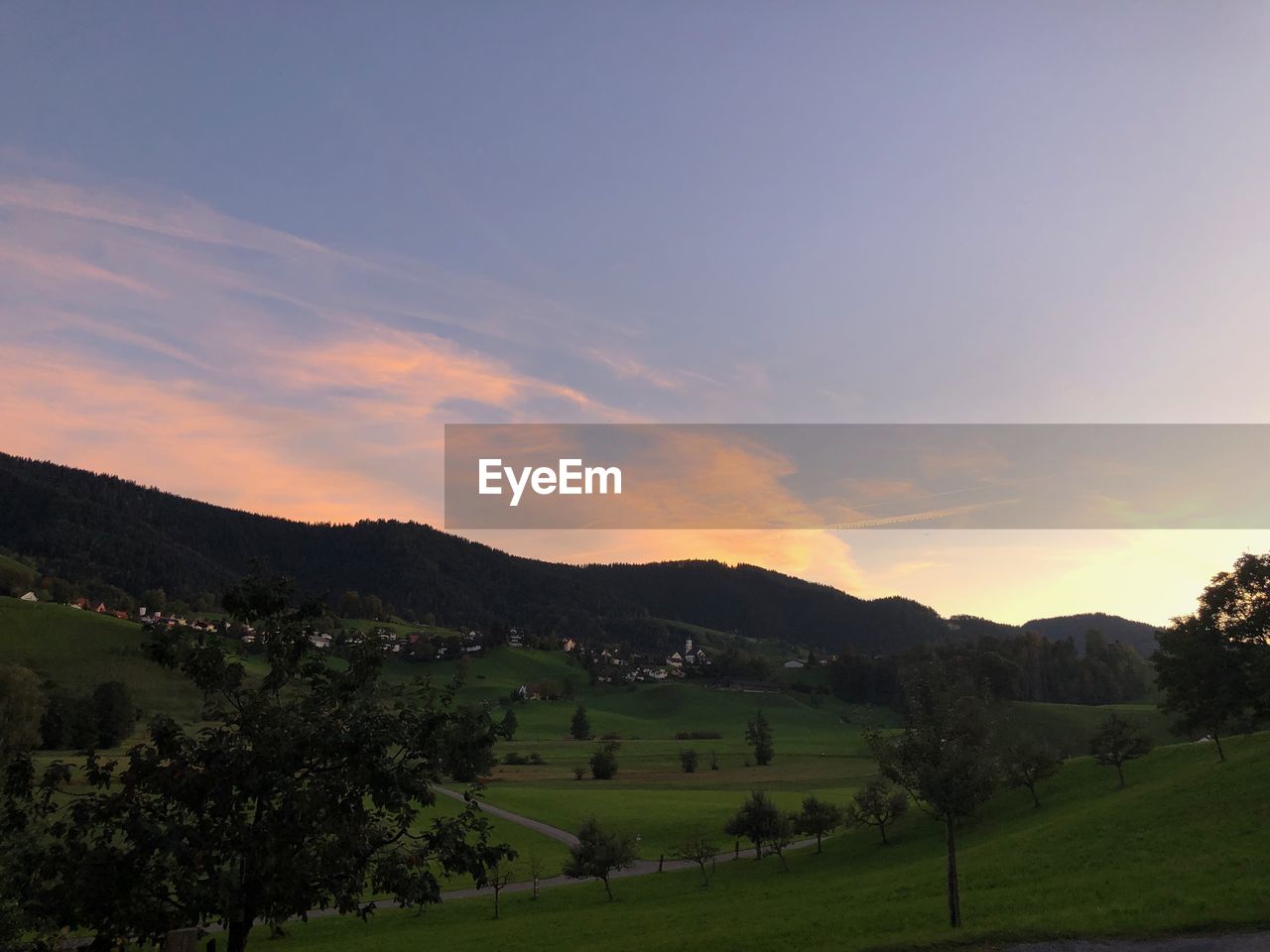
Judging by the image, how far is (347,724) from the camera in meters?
12.7

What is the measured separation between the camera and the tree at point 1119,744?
6185cm

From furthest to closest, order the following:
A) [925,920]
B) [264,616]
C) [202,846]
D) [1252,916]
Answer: [925,920], [1252,916], [264,616], [202,846]

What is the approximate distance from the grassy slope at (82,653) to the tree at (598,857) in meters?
106

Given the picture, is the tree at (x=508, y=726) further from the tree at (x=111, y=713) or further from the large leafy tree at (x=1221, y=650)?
the tree at (x=111, y=713)

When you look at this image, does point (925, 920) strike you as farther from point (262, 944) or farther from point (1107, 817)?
→ point (262, 944)

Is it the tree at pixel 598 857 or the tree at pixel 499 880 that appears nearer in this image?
the tree at pixel 499 880

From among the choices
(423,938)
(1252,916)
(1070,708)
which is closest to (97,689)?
(423,938)

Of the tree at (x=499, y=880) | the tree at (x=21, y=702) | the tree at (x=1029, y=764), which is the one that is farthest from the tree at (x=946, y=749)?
the tree at (x=21, y=702)

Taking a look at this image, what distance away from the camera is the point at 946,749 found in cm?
2877

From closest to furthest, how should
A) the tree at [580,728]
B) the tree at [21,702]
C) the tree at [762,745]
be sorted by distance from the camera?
1. the tree at [21,702]
2. the tree at [762,745]
3. the tree at [580,728]

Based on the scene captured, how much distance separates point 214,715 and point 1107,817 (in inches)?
1928

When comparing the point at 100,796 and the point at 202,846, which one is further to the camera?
the point at 100,796

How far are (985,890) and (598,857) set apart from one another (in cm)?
3187

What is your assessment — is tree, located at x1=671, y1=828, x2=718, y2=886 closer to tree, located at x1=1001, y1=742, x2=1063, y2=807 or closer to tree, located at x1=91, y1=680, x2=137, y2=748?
tree, located at x1=1001, y1=742, x2=1063, y2=807
